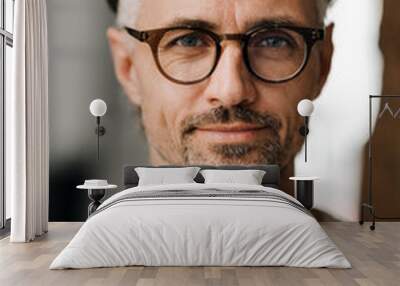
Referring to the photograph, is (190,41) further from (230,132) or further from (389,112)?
(389,112)

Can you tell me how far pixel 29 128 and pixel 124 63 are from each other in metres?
1.79

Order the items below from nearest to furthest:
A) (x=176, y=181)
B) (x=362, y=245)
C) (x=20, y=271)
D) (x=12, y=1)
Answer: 1. (x=20, y=271)
2. (x=362, y=245)
3. (x=176, y=181)
4. (x=12, y=1)

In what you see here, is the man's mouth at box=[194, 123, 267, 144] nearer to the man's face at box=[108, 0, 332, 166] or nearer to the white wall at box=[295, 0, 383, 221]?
the man's face at box=[108, 0, 332, 166]

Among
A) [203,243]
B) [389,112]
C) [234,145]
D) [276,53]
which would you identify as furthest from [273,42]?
[203,243]

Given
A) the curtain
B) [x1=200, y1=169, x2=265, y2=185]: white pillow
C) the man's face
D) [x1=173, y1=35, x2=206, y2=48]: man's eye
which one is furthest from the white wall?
the curtain

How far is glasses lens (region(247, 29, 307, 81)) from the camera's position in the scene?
24.5 feet

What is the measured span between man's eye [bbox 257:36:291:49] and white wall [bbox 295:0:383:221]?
67cm

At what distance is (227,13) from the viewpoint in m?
7.48

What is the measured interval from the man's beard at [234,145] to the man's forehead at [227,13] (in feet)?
3.39

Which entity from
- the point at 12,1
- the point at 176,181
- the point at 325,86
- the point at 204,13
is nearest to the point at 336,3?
the point at 325,86

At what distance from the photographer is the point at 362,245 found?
5.98 m

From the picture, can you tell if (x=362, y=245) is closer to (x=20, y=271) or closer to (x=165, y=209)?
(x=165, y=209)

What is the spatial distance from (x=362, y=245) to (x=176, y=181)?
6.90 feet

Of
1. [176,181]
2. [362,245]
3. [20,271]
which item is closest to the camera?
[20,271]
